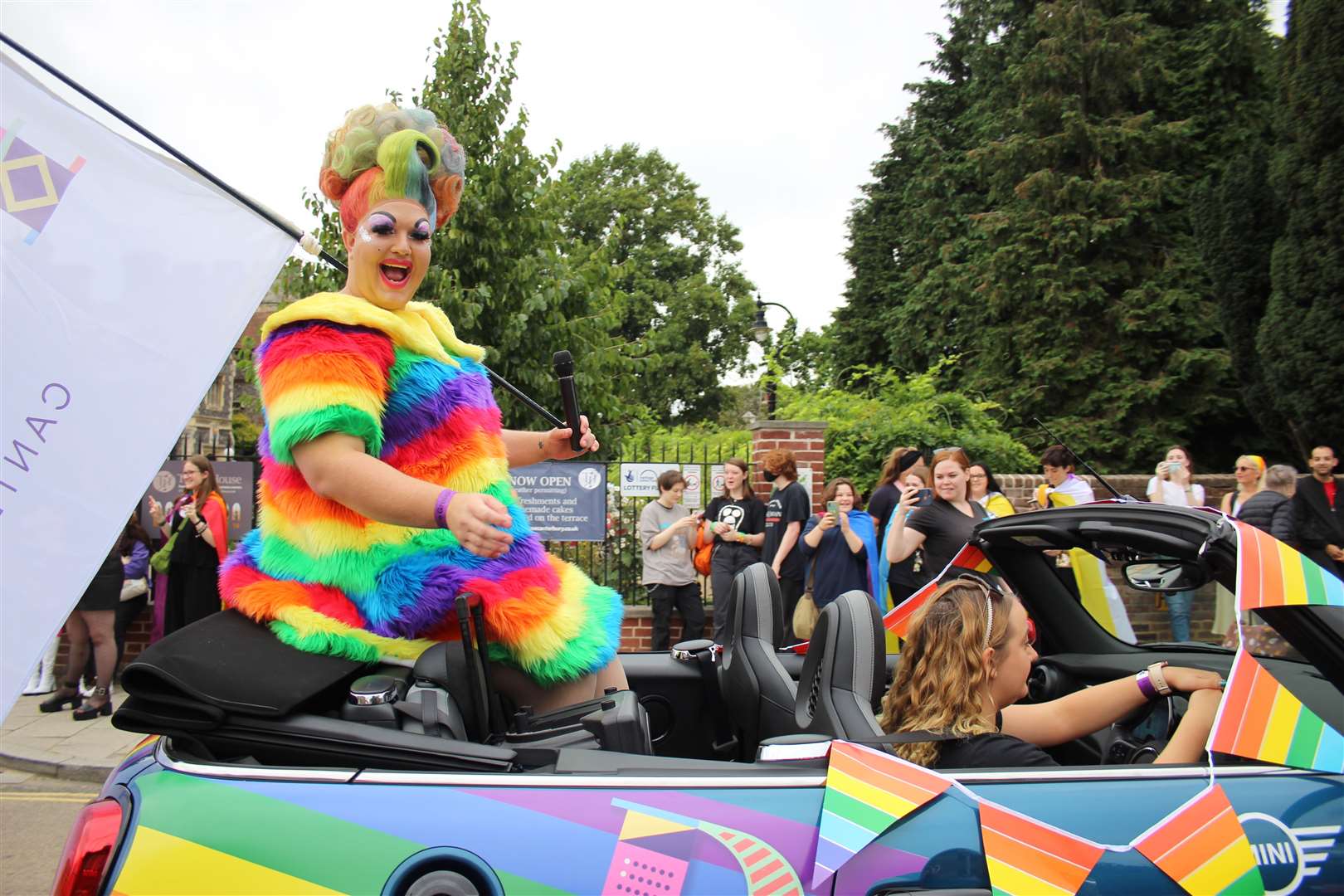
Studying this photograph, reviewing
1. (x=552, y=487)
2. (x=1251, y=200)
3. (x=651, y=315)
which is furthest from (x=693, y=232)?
(x=552, y=487)

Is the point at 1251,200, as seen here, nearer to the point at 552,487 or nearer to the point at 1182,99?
the point at 1182,99

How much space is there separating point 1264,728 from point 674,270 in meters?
37.3

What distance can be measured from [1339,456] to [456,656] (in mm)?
14358

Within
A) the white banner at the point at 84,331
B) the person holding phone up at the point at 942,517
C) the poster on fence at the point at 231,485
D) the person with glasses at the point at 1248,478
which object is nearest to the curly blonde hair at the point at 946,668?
the white banner at the point at 84,331

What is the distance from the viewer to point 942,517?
5492mm

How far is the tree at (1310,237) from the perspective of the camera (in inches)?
503

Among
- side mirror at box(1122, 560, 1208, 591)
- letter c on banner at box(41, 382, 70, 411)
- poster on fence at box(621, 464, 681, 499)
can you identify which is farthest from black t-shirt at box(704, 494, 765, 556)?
letter c on banner at box(41, 382, 70, 411)

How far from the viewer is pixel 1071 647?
343 centimetres

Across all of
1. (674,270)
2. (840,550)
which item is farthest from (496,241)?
(674,270)

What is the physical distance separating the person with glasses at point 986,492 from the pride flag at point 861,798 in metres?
4.60

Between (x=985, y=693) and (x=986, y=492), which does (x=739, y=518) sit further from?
(x=985, y=693)

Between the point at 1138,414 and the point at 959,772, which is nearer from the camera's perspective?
the point at 959,772

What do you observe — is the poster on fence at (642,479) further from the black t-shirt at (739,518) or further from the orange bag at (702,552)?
the black t-shirt at (739,518)

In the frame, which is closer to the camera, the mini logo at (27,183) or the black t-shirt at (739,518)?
the mini logo at (27,183)
